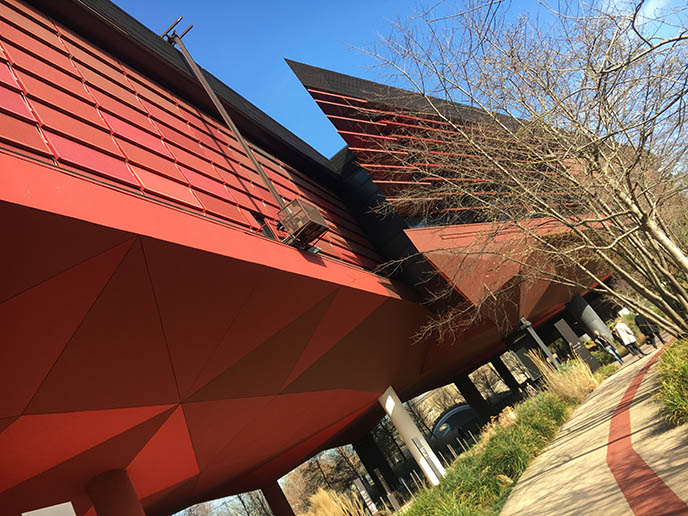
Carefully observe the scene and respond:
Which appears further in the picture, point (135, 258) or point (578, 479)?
point (135, 258)

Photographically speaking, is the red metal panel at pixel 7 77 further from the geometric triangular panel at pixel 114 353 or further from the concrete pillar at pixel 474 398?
the concrete pillar at pixel 474 398

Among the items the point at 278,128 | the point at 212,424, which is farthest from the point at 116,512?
the point at 278,128

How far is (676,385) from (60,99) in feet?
33.6

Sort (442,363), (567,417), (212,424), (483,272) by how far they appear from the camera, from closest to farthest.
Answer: (212,424) → (567,417) → (483,272) → (442,363)

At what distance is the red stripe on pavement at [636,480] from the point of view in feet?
10.8

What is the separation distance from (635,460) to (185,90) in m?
13.4

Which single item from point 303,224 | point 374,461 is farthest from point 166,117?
point 374,461

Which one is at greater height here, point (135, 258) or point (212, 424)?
point (135, 258)

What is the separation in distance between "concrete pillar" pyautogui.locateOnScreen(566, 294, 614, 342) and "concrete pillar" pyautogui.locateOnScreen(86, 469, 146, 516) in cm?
2193

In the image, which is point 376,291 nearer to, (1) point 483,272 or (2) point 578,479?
(1) point 483,272

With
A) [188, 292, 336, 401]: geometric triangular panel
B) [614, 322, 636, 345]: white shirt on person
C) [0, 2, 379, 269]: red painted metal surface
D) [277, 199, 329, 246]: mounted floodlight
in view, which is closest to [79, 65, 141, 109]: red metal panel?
[0, 2, 379, 269]: red painted metal surface

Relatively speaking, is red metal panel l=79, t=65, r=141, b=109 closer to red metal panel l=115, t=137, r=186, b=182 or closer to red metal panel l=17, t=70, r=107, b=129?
red metal panel l=17, t=70, r=107, b=129

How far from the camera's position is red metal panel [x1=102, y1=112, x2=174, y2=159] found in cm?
796

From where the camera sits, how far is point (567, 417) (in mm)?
9875
